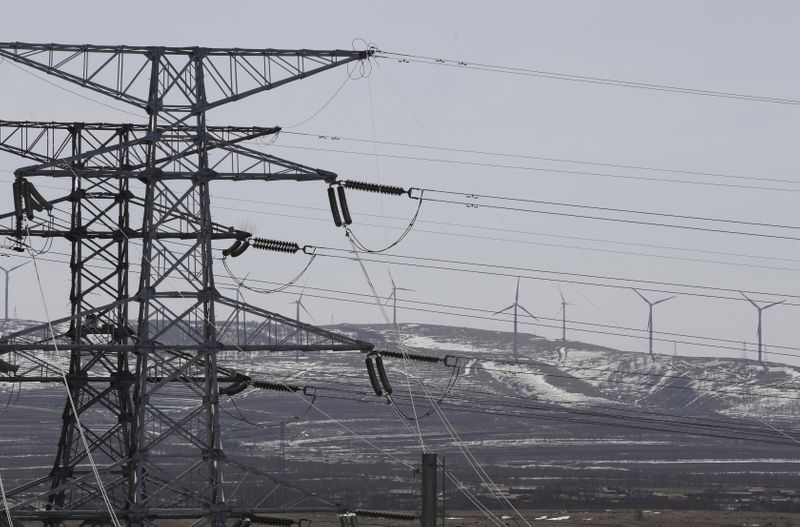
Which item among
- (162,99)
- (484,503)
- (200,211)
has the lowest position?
(484,503)

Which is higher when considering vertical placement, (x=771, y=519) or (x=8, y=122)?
(x=8, y=122)

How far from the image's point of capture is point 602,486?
158 meters

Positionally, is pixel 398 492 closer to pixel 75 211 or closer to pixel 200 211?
pixel 75 211

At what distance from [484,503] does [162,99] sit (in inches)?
3648

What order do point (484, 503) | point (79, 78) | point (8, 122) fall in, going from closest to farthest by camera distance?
point (79, 78)
point (8, 122)
point (484, 503)

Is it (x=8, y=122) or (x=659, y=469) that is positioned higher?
(x=8, y=122)

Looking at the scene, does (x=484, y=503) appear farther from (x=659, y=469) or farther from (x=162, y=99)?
(x=162, y=99)

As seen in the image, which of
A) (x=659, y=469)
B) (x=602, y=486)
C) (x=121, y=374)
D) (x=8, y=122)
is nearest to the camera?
(x=8, y=122)

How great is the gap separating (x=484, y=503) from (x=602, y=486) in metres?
28.5

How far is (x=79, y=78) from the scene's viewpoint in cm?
4281

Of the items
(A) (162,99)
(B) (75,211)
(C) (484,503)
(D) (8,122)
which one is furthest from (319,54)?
(C) (484,503)

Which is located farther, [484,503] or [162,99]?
[484,503]

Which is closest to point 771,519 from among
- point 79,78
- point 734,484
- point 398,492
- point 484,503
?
point 484,503

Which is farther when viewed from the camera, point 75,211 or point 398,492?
point 398,492
